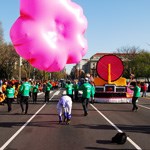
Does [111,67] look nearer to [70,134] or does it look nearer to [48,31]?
[70,134]

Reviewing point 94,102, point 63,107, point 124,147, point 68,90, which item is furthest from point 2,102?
point 124,147

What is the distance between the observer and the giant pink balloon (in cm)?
1025

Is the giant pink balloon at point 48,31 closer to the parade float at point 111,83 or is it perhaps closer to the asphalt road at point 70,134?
the asphalt road at point 70,134

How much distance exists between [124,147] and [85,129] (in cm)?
324

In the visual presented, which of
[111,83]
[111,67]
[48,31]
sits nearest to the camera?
[48,31]

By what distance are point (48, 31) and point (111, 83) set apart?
18074 millimetres

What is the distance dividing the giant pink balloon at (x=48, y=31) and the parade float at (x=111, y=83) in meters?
17.3

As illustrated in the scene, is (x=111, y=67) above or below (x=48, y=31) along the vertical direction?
below

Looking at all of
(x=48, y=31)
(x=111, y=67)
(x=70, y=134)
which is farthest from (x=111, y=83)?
(x=48, y=31)

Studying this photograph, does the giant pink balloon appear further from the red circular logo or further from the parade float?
the red circular logo

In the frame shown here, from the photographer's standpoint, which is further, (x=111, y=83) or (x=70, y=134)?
(x=111, y=83)

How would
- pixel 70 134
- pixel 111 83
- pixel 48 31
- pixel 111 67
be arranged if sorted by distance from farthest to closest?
pixel 111 67 → pixel 111 83 → pixel 70 134 → pixel 48 31

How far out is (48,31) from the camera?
10.5 m

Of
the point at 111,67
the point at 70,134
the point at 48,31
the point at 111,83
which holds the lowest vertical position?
the point at 70,134
